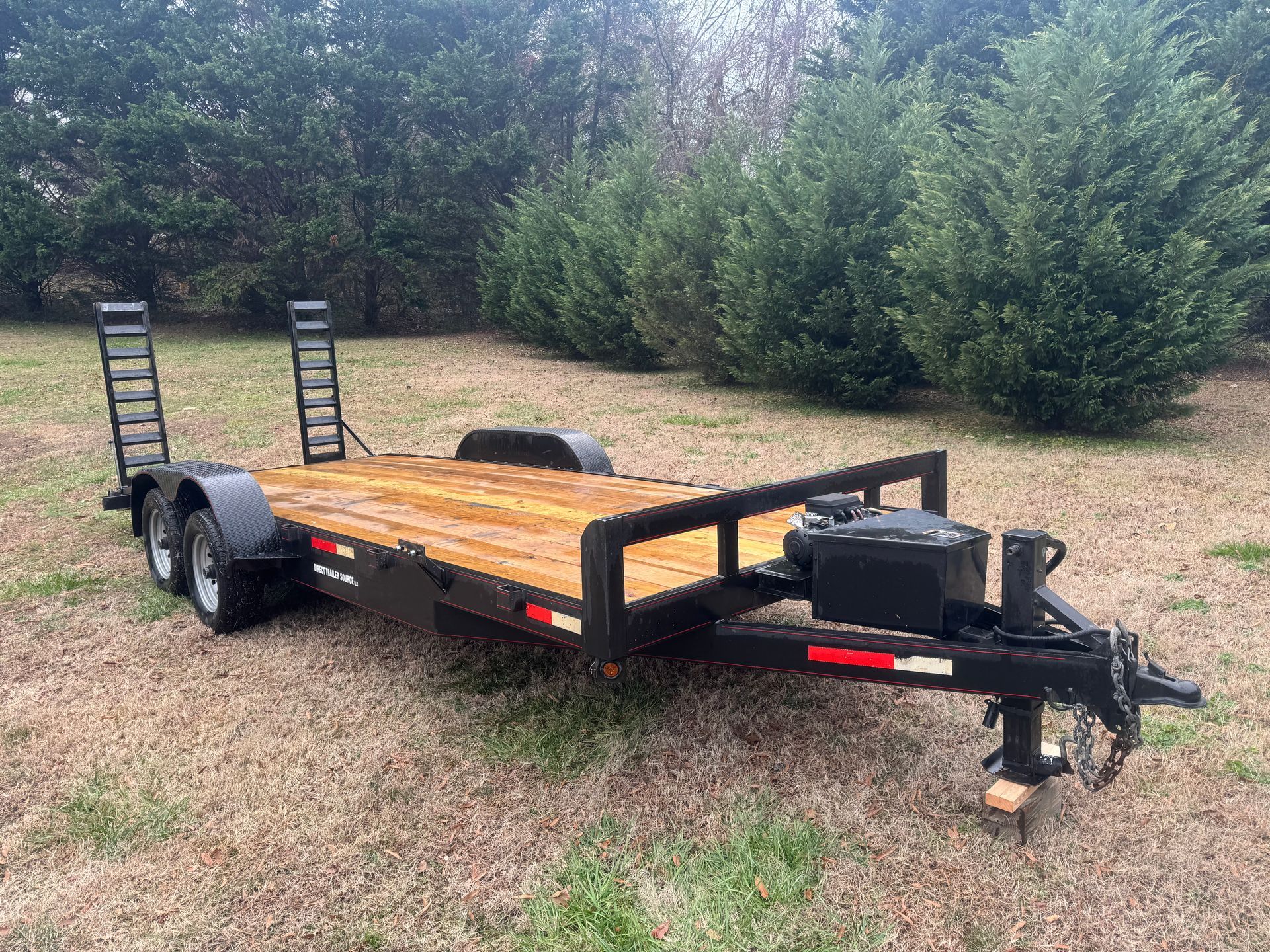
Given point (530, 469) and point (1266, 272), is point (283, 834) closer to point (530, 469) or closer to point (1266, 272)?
point (530, 469)

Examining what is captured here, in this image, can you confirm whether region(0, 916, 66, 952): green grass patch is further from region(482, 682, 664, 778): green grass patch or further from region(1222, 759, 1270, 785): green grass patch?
region(1222, 759, 1270, 785): green grass patch

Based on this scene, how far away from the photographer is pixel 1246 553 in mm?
5297

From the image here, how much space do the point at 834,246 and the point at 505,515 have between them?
8.36 m

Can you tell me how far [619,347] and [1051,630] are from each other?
1547 centimetres

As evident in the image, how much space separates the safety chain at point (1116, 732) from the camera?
2.20m

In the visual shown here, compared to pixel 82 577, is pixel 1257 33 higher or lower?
higher

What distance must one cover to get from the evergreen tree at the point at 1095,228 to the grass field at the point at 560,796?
3.87 m

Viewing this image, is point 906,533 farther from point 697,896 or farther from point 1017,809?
point 697,896

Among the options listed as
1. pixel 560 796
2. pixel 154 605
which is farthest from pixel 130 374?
pixel 560 796

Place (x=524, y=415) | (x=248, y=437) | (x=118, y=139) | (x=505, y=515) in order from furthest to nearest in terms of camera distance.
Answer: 1. (x=118, y=139)
2. (x=524, y=415)
3. (x=248, y=437)
4. (x=505, y=515)

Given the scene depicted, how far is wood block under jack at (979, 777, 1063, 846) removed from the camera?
2527 millimetres

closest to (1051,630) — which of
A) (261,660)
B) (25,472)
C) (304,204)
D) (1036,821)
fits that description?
(1036,821)

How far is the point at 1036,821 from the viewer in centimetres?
261

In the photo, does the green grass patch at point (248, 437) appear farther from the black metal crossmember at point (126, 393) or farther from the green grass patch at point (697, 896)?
the green grass patch at point (697, 896)
